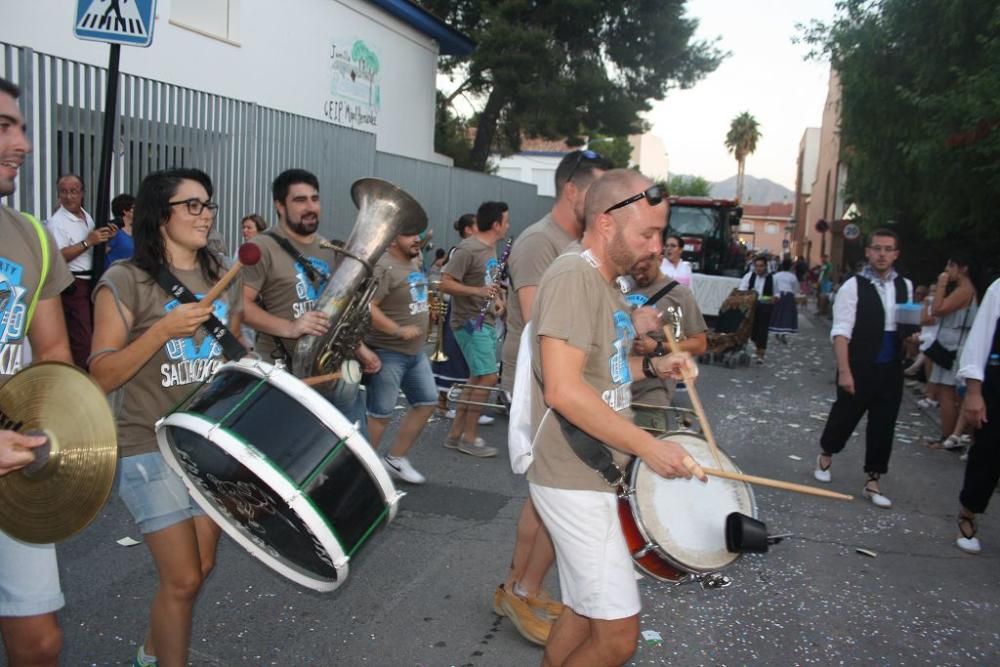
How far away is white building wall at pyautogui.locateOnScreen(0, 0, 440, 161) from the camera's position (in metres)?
11.0

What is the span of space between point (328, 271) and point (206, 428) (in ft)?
7.58

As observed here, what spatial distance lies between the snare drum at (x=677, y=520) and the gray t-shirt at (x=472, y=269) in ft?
14.5

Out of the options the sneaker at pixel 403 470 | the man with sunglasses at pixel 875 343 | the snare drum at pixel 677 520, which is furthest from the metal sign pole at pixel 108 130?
the man with sunglasses at pixel 875 343

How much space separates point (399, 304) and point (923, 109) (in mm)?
10394

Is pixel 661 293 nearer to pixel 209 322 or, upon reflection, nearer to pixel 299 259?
pixel 299 259

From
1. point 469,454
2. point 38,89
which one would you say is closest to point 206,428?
point 469,454

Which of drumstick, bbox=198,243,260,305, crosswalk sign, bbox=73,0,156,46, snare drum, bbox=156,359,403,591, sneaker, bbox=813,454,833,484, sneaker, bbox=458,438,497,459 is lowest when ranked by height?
sneaker, bbox=458,438,497,459

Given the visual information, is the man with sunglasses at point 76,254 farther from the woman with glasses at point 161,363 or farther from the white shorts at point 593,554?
the white shorts at point 593,554

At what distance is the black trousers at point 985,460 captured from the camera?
525 centimetres

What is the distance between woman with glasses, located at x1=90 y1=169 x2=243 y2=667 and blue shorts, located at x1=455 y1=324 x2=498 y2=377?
4392 millimetres

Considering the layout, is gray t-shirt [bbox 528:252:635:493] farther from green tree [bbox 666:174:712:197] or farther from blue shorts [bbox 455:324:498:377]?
green tree [bbox 666:174:712:197]

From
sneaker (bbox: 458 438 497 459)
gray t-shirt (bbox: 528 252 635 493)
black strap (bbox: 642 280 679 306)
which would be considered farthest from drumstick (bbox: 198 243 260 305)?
sneaker (bbox: 458 438 497 459)

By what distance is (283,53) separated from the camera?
1523 centimetres

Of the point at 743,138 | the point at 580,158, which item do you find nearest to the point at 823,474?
the point at 580,158
